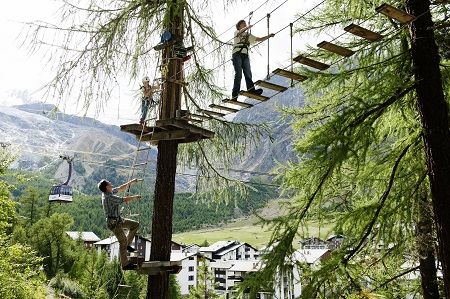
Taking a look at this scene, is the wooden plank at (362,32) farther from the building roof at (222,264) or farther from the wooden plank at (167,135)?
the building roof at (222,264)

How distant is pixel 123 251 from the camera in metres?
5.92

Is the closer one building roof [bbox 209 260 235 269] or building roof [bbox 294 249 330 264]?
building roof [bbox 294 249 330 264]

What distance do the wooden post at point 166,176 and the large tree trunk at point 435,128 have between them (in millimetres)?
3247

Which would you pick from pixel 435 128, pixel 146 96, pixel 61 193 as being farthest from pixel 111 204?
pixel 61 193

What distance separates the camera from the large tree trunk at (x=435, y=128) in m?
4.19

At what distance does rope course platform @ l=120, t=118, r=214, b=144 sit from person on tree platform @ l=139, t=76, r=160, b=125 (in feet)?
1.58

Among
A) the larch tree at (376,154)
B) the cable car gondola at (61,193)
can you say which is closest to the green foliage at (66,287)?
the cable car gondola at (61,193)

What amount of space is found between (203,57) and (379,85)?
385 cm

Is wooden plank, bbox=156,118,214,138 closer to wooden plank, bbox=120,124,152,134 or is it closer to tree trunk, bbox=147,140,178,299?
wooden plank, bbox=120,124,152,134

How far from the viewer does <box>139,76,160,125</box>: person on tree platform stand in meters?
7.14

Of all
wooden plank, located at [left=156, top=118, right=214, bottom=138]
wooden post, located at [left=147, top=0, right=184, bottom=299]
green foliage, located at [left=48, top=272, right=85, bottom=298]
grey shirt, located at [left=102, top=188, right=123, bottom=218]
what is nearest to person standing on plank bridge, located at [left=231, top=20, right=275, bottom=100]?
wooden plank, located at [left=156, top=118, right=214, bottom=138]

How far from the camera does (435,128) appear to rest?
432cm

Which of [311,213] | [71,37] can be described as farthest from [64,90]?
[311,213]

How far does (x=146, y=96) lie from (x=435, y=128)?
15.2 feet
